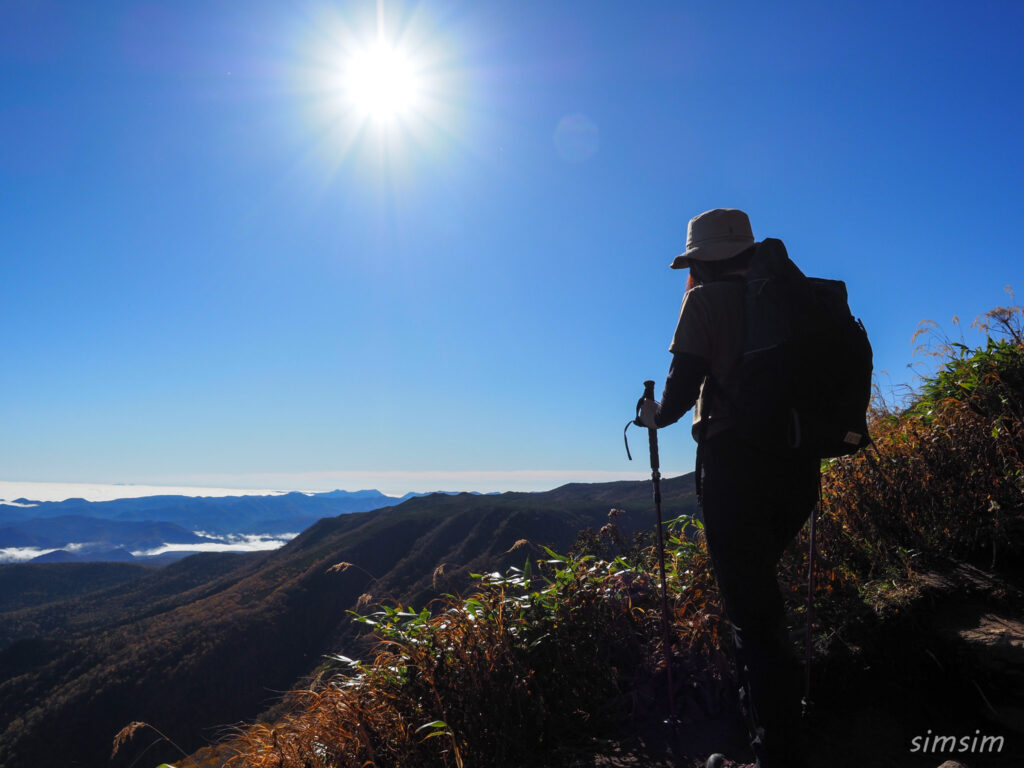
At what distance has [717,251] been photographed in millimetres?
2434

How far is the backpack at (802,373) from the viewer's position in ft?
6.66

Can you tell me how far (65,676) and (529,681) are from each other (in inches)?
3826

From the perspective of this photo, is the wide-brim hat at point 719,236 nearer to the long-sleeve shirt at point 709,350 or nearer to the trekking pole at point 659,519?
the long-sleeve shirt at point 709,350

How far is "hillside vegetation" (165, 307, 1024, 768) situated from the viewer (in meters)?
2.62

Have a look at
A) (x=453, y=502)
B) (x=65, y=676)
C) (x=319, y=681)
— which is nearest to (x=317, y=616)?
(x=65, y=676)

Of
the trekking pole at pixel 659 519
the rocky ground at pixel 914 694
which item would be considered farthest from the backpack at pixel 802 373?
the rocky ground at pixel 914 694

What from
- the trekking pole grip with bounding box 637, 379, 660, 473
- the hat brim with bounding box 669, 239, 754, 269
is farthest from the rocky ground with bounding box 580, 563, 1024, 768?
the hat brim with bounding box 669, 239, 754, 269

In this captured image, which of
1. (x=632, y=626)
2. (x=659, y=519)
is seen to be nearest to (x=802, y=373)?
(x=659, y=519)

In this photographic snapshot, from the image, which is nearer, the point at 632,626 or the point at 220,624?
the point at 632,626

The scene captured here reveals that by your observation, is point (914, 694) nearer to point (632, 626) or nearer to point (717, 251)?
point (632, 626)

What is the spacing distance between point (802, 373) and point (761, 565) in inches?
30.8

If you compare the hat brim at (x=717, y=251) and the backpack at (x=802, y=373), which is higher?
the hat brim at (x=717, y=251)

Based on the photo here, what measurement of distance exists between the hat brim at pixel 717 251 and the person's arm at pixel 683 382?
1.72ft

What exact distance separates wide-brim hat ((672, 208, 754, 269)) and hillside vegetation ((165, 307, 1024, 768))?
1989 millimetres
